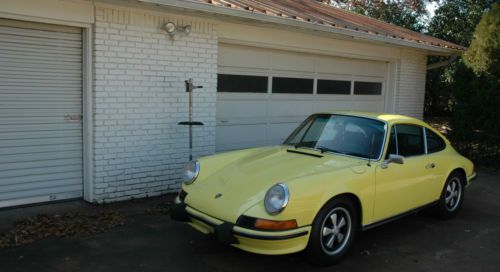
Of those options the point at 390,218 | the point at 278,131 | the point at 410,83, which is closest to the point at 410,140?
the point at 390,218

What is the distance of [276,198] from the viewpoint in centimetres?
400

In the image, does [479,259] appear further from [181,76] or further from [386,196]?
[181,76]

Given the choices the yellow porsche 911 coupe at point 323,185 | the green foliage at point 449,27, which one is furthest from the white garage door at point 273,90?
the green foliage at point 449,27

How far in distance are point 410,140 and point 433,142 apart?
0.53 metres

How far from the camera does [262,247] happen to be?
156 inches

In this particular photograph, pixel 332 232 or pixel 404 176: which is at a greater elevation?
pixel 404 176

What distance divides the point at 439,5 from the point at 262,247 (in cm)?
1856

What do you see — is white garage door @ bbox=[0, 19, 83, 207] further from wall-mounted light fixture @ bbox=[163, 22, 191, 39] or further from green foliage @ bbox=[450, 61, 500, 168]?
green foliage @ bbox=[450, 61, 500, 168]

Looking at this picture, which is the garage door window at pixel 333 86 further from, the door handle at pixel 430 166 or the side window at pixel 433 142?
the door handle at pixel 430 166

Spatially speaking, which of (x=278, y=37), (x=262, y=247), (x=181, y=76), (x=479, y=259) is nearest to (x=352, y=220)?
(x=262, y=247)

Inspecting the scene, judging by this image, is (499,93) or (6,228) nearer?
Answer: (6,228)

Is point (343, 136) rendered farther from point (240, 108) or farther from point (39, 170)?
point (39, 170)

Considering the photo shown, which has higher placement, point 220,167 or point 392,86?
point 392,86

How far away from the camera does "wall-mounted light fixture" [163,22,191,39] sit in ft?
21.5
